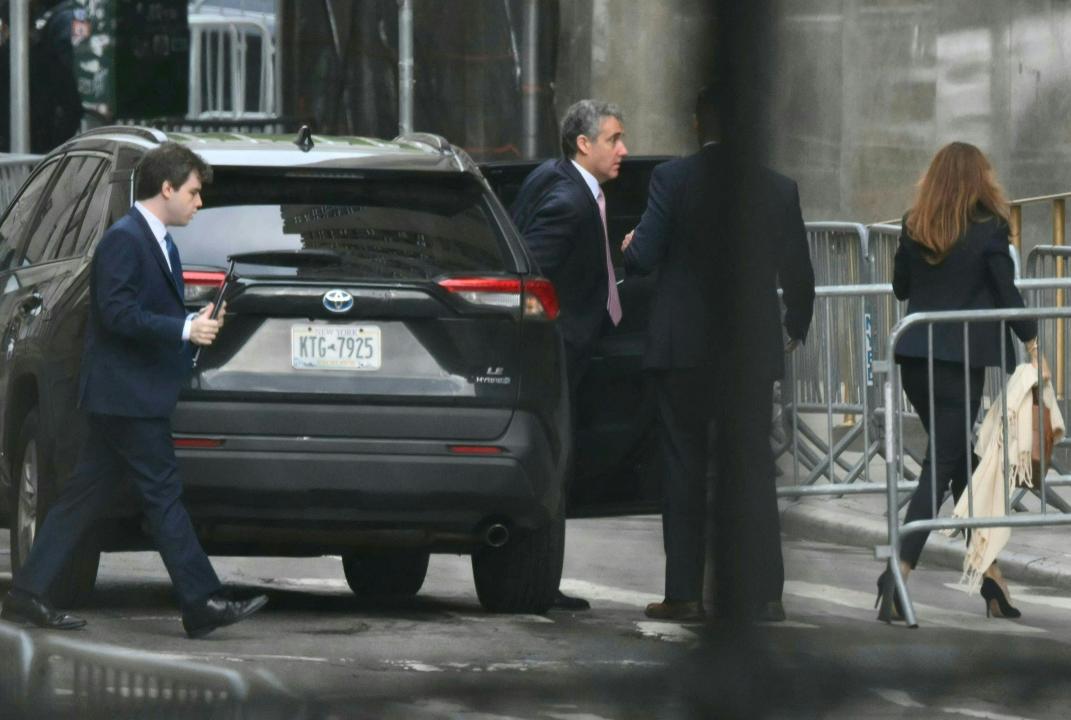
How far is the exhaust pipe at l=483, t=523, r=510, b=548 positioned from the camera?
6.41 m

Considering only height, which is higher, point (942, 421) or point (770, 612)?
point (942, 421)

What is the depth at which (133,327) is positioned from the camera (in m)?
6.02

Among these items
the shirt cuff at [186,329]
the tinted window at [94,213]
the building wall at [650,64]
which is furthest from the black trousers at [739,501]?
the tinted window at [94,213]

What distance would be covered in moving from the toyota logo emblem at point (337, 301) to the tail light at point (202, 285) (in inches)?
12.2

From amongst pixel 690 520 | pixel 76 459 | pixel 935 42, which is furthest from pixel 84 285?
pixel 690 520

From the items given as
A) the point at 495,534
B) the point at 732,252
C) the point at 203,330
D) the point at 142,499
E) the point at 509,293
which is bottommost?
the point at 495,534

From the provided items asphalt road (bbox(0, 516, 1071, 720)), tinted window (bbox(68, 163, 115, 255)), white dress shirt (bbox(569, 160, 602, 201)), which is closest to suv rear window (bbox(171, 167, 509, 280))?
tinted window (bbox(68, 163, 115, 255))

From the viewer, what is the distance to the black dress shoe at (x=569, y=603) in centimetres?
545

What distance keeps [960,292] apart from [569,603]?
93.3 inches

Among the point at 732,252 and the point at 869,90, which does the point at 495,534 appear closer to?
the point at 869,90

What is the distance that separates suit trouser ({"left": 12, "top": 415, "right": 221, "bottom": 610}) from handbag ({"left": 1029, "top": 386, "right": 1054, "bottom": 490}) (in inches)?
115

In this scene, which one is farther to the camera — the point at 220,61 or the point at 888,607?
the point at 220,61

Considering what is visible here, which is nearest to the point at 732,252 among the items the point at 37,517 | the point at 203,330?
the point at 203,330

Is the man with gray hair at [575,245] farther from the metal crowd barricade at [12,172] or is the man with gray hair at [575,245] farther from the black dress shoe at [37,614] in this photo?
the metal crowd barricade at [12,172]
